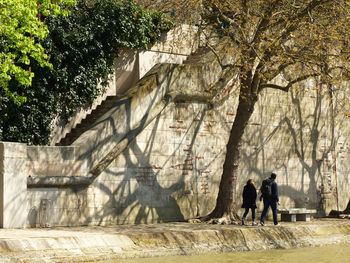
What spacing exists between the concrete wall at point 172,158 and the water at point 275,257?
4.27 m

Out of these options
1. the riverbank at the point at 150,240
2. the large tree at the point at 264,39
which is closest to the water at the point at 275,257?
the riverbank at the point at 150,240

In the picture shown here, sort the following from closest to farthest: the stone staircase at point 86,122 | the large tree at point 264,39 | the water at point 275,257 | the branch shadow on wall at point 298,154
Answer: the water at point 275,257 < the large tree at point 264,39 < the stone staircase at point 86,122 < the branch shadow on wall at point 298,154

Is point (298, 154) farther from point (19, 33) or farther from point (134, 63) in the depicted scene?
point (19, 33)

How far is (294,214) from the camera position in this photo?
2108cm

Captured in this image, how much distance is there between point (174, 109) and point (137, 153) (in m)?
1.91

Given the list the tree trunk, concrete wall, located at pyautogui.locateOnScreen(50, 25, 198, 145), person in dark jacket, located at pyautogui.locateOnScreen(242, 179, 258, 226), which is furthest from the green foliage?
person in dark jacket, located at pyautogui.locateOnScreen(242, 179, 258, 226)

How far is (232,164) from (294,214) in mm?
3123

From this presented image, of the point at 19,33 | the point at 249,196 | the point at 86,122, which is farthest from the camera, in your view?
the point at 86,122

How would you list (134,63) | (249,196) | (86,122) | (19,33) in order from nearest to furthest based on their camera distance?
(19,33), (249,196), (86,122), (134,63)

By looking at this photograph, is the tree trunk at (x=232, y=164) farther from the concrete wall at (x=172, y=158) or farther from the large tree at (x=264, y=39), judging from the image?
the concrete wall at (x=172, y=158)

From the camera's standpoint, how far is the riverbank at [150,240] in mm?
12969

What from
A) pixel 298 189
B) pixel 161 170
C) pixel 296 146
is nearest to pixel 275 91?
pixel 296 146

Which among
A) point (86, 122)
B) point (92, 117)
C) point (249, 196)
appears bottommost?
point (249, 196)

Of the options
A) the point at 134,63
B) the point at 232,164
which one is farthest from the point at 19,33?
the point at 232,164
